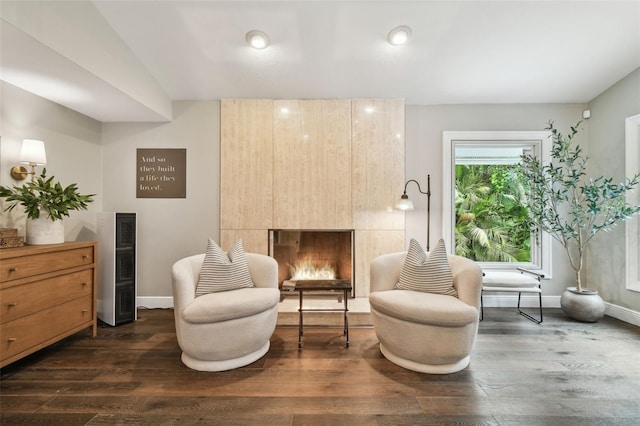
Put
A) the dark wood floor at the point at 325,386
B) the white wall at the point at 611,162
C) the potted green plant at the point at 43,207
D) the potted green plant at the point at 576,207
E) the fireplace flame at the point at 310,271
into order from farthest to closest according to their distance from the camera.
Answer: the fireplace flame at the point at 310,271, the white wall at the point at 611,162, the potted green plant at the point at 576,207, the potted green plant at the point at 43,207, the dark wood floor at the point at 325,386

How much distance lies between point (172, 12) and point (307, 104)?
5.11 ft

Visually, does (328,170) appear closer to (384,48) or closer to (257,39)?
(384,48)

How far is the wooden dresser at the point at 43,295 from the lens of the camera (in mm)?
1992

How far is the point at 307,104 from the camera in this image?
11.4 feet

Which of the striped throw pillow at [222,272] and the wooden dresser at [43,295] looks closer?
the wooden dresser at [43,295]

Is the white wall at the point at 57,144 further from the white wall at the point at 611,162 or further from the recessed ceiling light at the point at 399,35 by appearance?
the white wall at the point at 611,162

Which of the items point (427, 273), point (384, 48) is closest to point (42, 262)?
point (427, 273)

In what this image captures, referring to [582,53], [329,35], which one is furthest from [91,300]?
[582,53]

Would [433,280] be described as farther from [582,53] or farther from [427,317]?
[582,53]

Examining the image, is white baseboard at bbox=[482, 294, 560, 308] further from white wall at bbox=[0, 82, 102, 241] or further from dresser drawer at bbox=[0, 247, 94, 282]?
white wall at bbox=[0, 82, 102, 241]

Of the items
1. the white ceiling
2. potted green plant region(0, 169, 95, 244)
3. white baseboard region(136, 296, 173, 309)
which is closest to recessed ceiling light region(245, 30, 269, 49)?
the white ceiling

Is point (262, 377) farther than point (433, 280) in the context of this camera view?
No

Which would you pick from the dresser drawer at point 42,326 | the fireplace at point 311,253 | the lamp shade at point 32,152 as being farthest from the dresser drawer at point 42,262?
the fireplace at point 311,253

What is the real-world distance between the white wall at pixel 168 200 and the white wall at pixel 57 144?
17 centimetres
